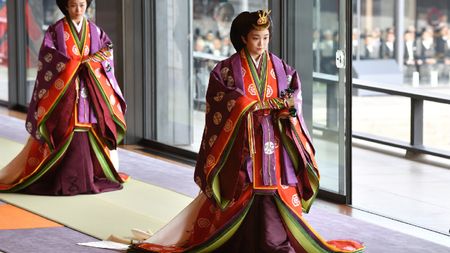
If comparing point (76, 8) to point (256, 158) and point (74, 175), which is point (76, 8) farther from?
point (256, 158)

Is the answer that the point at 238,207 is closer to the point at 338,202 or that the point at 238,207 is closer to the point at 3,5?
the point at 338,202

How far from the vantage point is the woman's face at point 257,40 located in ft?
19.3

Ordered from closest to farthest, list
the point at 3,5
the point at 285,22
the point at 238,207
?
the point at 238,207, the point at 285,22, the point at 3,5

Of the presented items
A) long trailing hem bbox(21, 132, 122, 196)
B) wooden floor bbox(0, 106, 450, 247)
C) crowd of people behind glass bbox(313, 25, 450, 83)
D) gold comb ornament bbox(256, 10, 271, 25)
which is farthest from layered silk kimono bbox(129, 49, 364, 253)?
crowd of people behind glass bbox(313, 25, 450, 83)

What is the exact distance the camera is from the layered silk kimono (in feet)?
19.2

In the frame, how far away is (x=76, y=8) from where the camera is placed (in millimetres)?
7730

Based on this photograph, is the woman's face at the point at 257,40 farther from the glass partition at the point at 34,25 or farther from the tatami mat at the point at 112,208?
the glass partition at the point at 34,25

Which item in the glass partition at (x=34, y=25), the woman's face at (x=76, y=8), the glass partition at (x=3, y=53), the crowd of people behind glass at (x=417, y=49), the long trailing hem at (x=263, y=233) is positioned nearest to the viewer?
the long trailing hem at (x=263, y=233)

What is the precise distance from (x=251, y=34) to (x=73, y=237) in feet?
5.34

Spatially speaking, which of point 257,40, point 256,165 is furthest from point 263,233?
point 257,40

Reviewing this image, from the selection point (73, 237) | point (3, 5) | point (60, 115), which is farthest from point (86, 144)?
point (3, 5)

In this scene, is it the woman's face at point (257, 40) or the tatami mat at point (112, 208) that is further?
the tatami mat at point (112, 208)

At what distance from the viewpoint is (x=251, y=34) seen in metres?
5.90

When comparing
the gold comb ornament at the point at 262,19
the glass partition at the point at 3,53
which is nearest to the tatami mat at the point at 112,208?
the gold comb ornament at the point at 262,19
